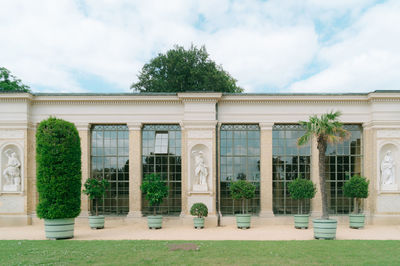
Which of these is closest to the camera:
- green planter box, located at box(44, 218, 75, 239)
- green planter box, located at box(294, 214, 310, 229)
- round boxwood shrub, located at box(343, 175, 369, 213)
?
green planter box, located at box(44, 218, 75, 239)

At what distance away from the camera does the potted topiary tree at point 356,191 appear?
2067 cm

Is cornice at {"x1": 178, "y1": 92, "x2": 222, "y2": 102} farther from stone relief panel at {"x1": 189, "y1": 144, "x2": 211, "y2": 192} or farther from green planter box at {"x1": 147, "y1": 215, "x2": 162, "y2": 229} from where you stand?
green planter box at {"x1": 147, "y1": 215, "x2": 162, "y2": 229}

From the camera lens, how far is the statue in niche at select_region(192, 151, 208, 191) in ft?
73.6

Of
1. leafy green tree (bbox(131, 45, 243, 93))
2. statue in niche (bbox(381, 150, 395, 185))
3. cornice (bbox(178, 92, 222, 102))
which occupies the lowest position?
statue in niche (bbox(381, 150, 395, 185))

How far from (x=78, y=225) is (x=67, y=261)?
1115cm

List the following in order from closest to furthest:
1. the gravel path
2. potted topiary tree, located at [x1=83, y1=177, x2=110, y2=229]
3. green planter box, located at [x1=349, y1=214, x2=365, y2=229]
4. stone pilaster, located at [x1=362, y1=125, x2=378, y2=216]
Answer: the gravel path → green planter box, located at [x1=349, y1=214, x2=365, y2=229] → potted topiary tree, located at [x1=83, y1=177, x2=110, y2=229] → stone pilaster, located at [x1=362, y1=125, x2=378, y2=216]

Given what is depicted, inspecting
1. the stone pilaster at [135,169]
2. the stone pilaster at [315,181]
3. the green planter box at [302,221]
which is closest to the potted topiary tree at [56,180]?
the stone pilaster at [135,169]

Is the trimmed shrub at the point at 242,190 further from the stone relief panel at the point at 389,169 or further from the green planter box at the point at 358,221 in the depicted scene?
the stone relief panel at the point at 389,169

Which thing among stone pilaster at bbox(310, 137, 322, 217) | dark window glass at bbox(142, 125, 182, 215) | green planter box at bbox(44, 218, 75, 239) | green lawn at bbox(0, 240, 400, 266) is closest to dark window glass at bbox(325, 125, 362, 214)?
stone pilaster at bbox(310, 137, 322, 217)

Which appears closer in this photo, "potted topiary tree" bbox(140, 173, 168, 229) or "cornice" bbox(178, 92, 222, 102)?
"potted topiary tree" bbox(140, 173, 168, 229)

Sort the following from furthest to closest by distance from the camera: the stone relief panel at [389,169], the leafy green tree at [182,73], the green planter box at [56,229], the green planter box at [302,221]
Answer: the leafy green tree at [182,73]
the stone relief panel at [389,169]
the green planter box at [302,221]
the green planter box at [56,229]

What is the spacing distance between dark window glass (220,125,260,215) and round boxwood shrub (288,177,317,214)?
8.17 feet

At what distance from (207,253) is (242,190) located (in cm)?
835

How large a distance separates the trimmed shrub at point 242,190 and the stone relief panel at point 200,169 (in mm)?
1822
